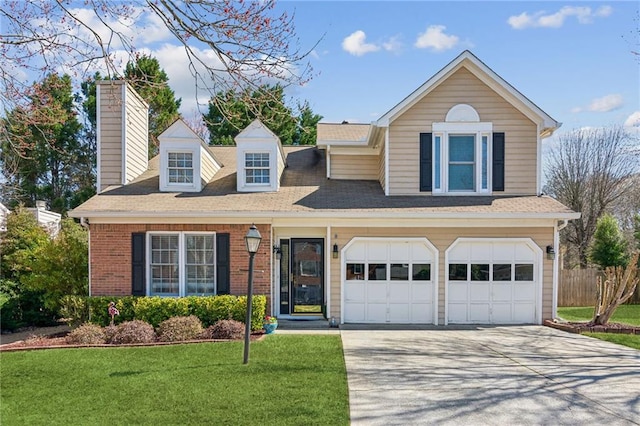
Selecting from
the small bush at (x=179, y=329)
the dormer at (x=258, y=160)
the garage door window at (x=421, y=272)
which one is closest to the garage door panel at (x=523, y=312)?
the garage door window at (x=421, y=272)

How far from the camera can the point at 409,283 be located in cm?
1216

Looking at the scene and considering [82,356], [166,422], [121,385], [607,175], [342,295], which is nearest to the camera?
[166,422]

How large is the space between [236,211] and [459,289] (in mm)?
6045

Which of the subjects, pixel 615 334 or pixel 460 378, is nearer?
pixel 460 378

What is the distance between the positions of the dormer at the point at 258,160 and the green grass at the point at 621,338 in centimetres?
878

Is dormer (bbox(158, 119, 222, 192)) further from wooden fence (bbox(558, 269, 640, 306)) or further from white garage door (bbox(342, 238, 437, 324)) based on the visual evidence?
wooden fence (bbox(558, 269, 640, 306))

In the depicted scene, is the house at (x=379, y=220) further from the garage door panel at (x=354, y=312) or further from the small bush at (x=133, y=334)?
the small bush at (x=133, y=334)

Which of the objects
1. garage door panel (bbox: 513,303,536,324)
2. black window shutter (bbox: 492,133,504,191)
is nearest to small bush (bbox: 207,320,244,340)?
garage door panel (bbox: 513,303,536,324)

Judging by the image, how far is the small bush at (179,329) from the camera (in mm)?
10141

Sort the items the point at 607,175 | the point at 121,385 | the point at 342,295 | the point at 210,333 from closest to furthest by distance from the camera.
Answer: the point at 121,385 → the point at 210,333 → the point at 342,295 → the point at 607,175

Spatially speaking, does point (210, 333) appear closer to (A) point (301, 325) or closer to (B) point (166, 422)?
(A) point (301, 325)

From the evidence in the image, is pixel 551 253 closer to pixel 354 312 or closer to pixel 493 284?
pixel 493 284

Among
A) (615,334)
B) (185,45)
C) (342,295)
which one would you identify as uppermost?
(185,45)

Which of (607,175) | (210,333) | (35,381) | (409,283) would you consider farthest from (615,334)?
(607,175)
